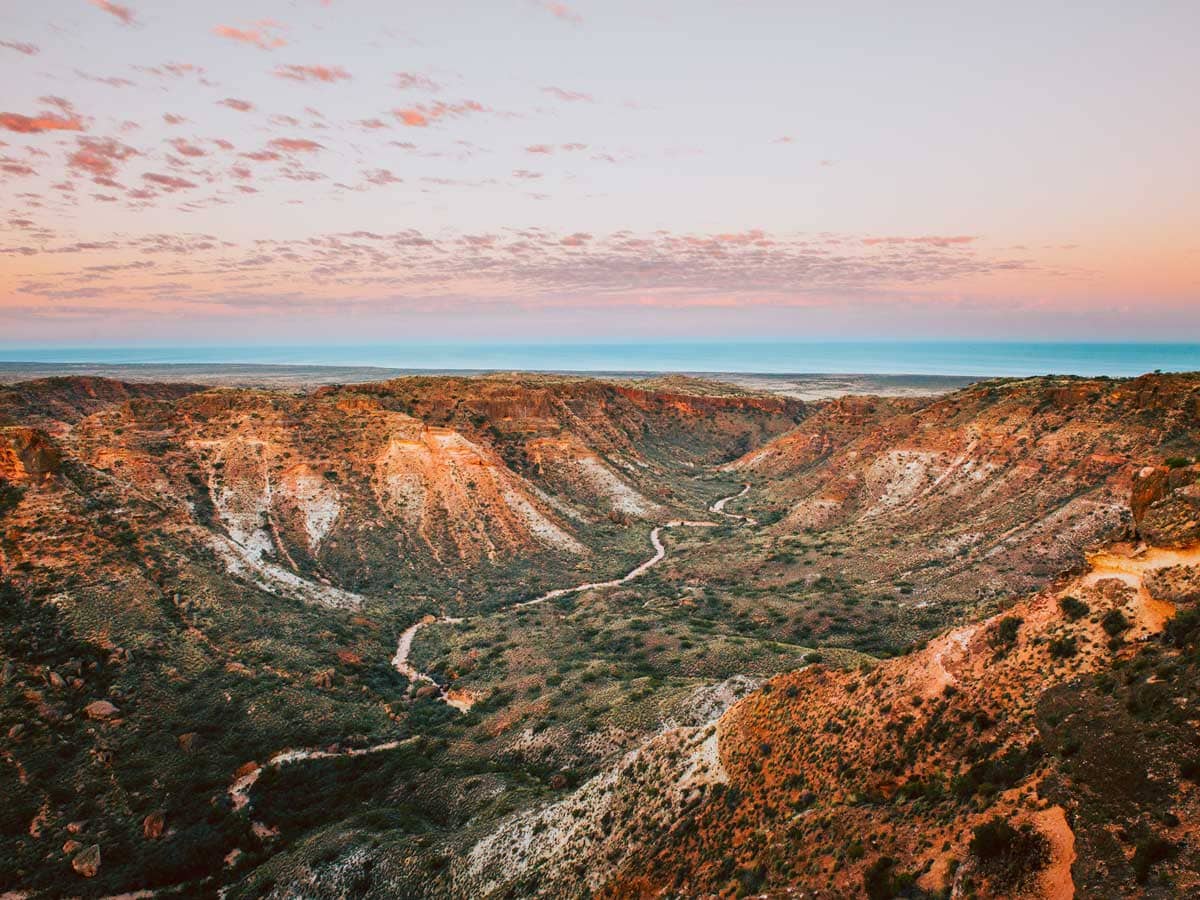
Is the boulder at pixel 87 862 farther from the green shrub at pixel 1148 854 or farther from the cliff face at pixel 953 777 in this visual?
the green shrub at pixel 1148 854

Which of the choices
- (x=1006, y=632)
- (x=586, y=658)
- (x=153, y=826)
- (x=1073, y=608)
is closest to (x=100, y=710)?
(x=153, y=826)

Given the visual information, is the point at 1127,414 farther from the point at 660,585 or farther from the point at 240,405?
the point at 240,405

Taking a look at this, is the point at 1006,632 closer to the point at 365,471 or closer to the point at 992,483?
the point at 992,483

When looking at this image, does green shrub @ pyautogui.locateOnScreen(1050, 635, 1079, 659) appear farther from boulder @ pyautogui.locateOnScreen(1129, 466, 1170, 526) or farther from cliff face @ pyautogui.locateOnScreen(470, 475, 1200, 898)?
boulder @ pyautogui.locateOnScreen(1129, 466, 1170, 526)

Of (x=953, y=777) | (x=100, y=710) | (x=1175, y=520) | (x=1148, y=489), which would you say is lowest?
(x=100, y=710)

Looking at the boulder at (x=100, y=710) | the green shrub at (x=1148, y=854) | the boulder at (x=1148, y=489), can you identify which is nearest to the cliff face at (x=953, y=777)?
the green shrub at (x=1148, y=854)
